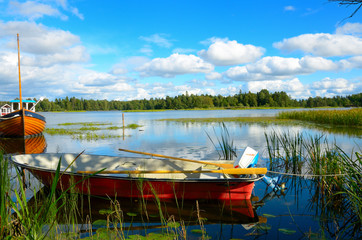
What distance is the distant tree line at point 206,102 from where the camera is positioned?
113 m

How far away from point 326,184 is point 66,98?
489 ft

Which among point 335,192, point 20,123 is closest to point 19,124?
point 20,123

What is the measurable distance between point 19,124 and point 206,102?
110m

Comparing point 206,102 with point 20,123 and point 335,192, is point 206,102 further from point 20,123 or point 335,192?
point 335,192

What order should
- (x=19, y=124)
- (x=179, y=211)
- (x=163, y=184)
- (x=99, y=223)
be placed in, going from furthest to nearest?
1. (x=19, y=124)
2. (x=163, y=184)
3. (x=179, y=211)
4. (x=99, y=223)

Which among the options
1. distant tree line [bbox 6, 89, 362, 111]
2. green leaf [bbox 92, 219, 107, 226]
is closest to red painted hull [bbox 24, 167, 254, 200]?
green leaf [bbox 92, 219, 107, 226]

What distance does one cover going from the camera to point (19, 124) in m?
19.6

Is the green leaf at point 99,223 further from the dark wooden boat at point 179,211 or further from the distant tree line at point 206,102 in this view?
the distant tree line at point 206,102

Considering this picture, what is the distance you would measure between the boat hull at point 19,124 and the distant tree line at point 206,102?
3843 inches

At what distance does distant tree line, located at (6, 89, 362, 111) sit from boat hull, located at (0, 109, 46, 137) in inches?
3843

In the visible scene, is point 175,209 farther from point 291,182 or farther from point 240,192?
point 291,182

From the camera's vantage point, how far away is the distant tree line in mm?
113250

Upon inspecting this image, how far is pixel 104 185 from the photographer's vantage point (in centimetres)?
630

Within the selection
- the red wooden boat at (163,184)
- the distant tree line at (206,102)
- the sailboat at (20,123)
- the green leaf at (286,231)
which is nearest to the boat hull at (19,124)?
the sailboat at (20,123)
